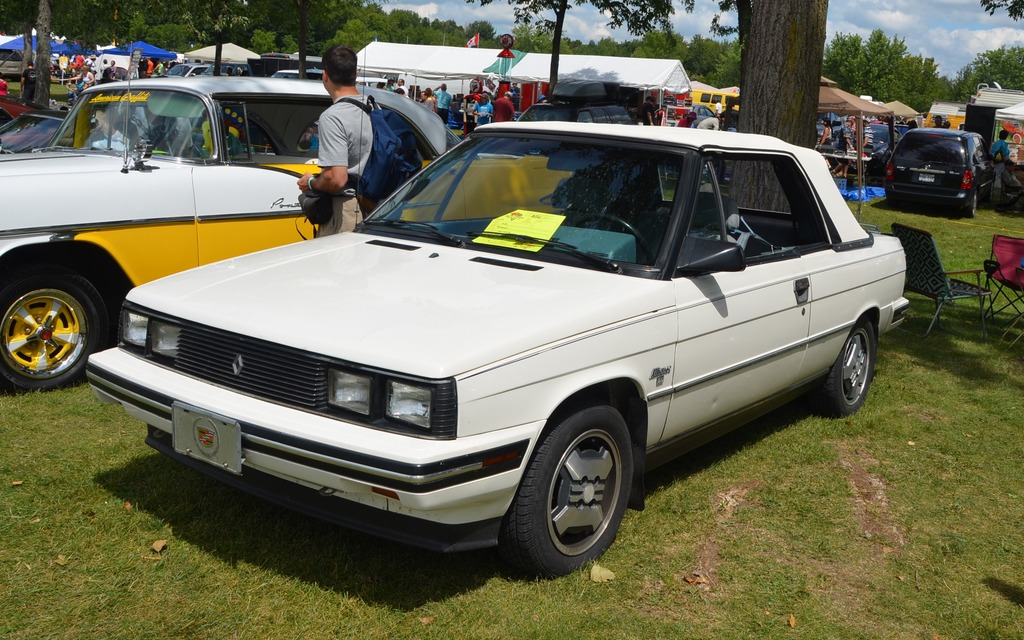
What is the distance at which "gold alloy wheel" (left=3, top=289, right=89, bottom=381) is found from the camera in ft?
18.8

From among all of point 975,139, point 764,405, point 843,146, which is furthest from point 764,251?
point 843,146

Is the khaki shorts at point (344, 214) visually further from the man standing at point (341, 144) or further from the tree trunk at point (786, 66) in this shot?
the tree trunk at point (786, 66)

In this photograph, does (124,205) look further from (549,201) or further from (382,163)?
(549,201)

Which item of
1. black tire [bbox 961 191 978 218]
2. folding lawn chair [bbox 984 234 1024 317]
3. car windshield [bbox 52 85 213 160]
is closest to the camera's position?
car windshield [bbox 52 85 213 160]

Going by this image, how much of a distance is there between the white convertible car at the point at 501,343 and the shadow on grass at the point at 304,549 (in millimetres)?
353

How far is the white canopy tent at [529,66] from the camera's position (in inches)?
1420

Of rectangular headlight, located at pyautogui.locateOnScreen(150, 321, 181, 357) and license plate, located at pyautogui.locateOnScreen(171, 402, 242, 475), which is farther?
rectangular headlight, located at pyautogui.locateOnScreen(150, 321, 181, 357)

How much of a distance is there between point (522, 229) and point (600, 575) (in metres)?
1.57

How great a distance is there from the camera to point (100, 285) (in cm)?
621

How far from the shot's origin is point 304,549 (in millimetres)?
4047

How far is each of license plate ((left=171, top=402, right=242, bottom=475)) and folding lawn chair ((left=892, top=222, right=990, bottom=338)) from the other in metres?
7.07

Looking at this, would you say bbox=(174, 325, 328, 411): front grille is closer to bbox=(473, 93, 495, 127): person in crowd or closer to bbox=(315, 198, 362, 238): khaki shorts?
bbox=(315, 198, 362, 238): khaki shorts

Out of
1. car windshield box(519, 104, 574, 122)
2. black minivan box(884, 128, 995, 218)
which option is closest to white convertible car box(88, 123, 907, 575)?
car windshield box(519, 104, 574, 122)

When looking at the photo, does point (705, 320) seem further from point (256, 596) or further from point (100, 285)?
point (100, 285)
